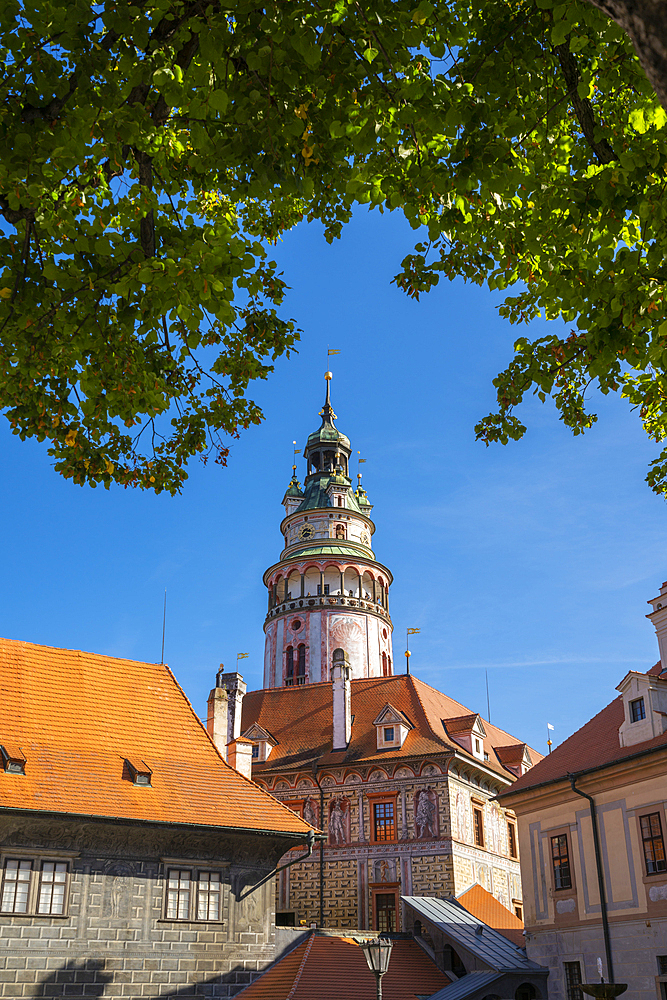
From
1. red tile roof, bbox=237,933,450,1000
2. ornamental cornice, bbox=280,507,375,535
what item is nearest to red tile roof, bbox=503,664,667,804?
red tile roof, bbox=237,933,450,1000

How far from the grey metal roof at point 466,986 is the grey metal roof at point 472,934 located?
0.26 m

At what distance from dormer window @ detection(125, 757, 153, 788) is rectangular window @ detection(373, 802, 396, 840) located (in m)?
12.3

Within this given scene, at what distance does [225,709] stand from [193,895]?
7393 mm

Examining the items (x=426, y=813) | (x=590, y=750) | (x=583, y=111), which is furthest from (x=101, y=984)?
(x=583, y=111)

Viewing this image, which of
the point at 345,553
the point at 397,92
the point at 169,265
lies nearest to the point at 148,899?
the point at 169,265

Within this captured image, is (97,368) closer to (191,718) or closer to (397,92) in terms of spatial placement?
(397,92)

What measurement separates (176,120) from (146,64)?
1.11m

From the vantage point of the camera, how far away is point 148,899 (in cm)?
1845

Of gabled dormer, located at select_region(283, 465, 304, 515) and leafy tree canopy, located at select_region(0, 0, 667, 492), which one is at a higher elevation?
gabled dormer, located at select_region(283, 465, 304, 515)

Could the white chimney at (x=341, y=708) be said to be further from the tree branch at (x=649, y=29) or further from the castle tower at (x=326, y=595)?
the tree branch at (x=649, y=29)

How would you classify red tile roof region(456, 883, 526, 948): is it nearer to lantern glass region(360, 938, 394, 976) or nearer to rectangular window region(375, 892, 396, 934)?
rectangular window region(375, 892, 396, 934)

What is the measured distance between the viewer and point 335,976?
20.5 meters

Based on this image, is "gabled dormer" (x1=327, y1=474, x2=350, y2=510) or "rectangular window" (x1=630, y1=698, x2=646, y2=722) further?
"gabled dormer" (x1=327, y1=474, x2=350, y2=510)

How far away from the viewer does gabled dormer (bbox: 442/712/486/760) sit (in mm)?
31663
